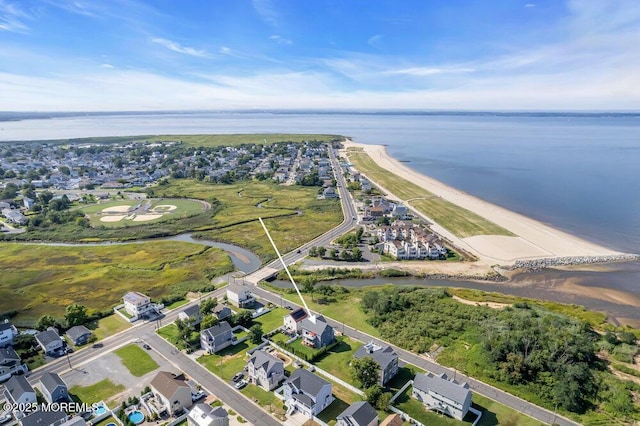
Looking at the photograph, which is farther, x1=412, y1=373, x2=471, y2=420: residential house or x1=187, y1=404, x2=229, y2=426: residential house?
x1=412, y1=373, x2=471, y2=420: residential house

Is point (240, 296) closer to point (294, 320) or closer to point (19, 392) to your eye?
point (294, 320)

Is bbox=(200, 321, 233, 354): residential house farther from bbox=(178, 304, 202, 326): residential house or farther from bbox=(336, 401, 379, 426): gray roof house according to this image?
bbox=(336, 401, 379, 426): gray roof house

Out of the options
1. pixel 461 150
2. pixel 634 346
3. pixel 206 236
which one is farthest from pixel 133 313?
pixel 461 150

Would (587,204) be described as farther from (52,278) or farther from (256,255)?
(52,278)

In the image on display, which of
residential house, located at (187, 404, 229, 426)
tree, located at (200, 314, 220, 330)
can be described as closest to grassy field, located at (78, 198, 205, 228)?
tree, located at (200, 314, 220, 330)

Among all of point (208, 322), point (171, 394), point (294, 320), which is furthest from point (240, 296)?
point (171, 394)
